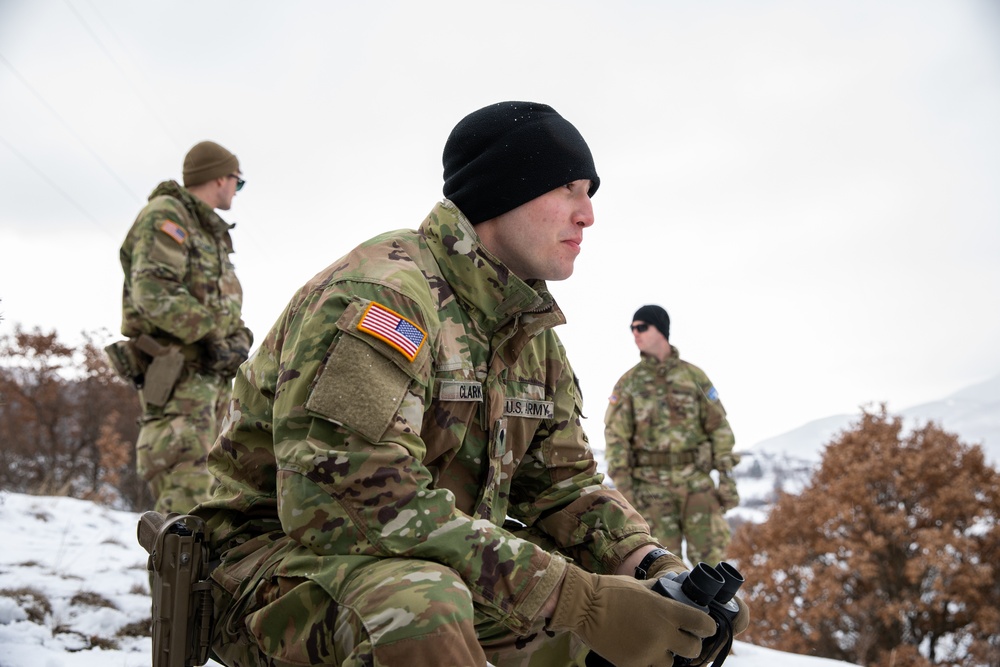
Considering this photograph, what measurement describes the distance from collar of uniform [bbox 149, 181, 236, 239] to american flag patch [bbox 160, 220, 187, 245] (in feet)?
1.01

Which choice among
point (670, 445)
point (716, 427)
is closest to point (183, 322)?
point (670, 445)

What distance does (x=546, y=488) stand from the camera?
256cm

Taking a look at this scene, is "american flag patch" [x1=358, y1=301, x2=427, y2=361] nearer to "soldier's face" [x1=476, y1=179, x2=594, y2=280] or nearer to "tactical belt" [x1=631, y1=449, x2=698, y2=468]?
"soldier's face" [x1=476, y1=179, x2=594, y2=280]

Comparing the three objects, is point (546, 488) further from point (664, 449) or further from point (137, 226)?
point (664, 449)

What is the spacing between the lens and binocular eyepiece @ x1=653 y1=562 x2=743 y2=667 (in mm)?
1873

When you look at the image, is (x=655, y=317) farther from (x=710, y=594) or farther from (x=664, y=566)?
(x=710, y=594)

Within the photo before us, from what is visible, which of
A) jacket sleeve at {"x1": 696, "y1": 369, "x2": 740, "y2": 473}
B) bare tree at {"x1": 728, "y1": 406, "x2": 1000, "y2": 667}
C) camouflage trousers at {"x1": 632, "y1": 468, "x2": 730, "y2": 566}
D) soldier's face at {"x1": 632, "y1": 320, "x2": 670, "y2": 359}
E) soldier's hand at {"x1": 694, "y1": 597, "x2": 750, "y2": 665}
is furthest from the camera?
bare tree at {"x1": 728, "y1": 406, "x2": 1000, "y2": 667}

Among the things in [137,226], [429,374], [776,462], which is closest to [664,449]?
[137,226]

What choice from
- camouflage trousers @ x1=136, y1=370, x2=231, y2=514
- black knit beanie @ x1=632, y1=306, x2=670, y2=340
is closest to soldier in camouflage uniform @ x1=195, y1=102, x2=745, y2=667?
camouflage trousers @ x1=136, y1=370, x2=231, y2=514

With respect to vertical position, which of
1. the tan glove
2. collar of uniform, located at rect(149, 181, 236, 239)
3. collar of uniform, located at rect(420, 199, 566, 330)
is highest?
collar of uniform, located at rect(149, 181, 236, 239)

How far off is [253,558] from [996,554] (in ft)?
70.8

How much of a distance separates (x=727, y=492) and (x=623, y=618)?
20.3 ft

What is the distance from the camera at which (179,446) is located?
15.1 feet

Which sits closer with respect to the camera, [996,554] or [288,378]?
[288,378]
